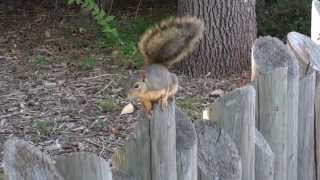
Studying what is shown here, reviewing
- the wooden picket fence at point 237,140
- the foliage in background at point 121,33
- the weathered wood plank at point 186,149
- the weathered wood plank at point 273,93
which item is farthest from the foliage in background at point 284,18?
the weathered wood plank at point 186,149

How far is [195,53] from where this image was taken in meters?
4.37

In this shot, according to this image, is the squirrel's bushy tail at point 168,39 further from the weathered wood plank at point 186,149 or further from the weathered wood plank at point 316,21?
the weathered wood plank at point 316,21

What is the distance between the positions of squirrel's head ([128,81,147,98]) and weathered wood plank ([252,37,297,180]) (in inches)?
13.5

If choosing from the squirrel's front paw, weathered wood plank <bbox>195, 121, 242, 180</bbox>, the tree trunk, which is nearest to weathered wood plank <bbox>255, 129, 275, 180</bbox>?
weathered wood plank <bbox>195, 121, 242, 180</bbox>

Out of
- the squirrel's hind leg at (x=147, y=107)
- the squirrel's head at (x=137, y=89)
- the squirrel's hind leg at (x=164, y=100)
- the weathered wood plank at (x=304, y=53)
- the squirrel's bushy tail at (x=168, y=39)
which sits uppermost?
the squirrel's bushy tail at (x=168, y=39)

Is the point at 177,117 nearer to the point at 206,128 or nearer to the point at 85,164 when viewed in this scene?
the point at 206,128

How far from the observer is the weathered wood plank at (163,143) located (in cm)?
153

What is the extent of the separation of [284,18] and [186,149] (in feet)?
14.6

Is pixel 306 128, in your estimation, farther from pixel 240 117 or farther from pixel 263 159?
pixel 240 117

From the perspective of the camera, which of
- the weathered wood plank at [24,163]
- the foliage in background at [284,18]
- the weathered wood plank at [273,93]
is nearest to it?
the weathered wood plank at [24,163]

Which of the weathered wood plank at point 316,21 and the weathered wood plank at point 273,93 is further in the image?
the weathered wood plank at point 316,21

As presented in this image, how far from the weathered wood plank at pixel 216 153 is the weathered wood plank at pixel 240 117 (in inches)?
2.9

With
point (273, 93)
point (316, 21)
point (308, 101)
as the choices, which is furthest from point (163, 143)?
point (316, 21)

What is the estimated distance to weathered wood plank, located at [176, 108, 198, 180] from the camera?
5.23 ft
